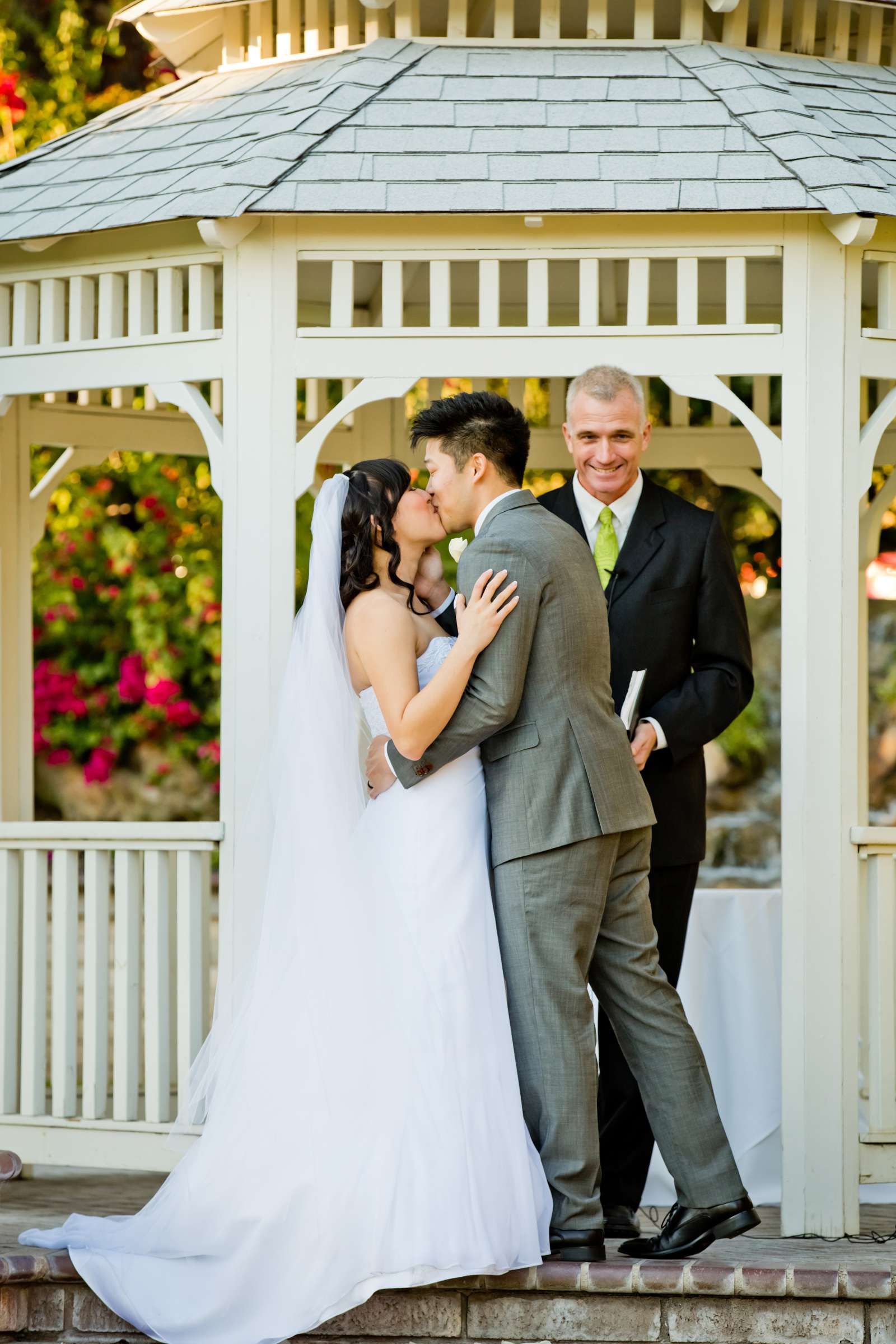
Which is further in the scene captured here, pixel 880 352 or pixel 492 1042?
pixel 880 352

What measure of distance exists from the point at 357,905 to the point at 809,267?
237cm

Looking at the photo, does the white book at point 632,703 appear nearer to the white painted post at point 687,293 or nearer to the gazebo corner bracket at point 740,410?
the gazebo corner bracket at point 740,410

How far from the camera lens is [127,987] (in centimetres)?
522

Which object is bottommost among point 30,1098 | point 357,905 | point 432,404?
point 30,1098

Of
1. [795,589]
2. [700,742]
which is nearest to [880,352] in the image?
[795,589]

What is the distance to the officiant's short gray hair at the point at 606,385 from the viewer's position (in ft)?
14.4

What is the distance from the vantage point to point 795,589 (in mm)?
4754

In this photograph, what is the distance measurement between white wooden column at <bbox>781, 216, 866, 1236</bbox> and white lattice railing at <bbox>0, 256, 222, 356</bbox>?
184 cm

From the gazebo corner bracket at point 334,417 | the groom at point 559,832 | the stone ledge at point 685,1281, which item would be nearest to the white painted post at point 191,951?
the stone ledge at point 685,1281

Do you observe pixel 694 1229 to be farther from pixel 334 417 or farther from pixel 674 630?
pixel 334 417

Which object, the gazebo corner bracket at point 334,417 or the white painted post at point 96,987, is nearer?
the gazebo corner bracket at point 334,417

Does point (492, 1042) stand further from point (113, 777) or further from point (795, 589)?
point (113, 777)

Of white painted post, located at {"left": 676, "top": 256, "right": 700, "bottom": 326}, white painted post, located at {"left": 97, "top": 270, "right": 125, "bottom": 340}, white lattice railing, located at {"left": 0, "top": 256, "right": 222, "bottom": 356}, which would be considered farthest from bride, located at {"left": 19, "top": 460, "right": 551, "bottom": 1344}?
white painted post, located at {"left": 97, "top": 270, "right": 125, "bottom": 340}

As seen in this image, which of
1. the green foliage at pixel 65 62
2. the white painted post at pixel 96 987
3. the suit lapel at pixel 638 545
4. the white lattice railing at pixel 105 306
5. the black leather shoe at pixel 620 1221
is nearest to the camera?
the black leather shoe at pixel 620 1221
